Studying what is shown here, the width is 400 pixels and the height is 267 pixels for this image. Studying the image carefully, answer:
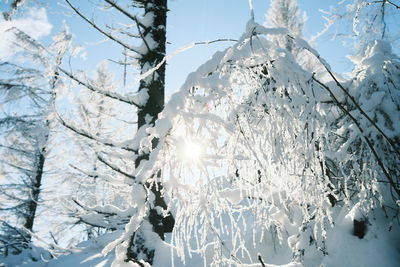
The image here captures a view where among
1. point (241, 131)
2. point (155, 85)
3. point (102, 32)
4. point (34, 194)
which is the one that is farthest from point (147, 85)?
point (34, 194)

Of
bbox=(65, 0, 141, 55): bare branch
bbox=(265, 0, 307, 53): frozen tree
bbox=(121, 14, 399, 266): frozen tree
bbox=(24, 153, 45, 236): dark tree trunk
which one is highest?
bbox=(265, 0, 307, 53): frozen tree

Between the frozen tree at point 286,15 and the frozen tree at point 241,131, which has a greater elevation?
the frozen tree at point 286,15

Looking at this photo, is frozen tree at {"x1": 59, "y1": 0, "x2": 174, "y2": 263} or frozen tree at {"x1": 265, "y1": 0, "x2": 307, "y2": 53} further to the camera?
frozen tree at {"x1": 265, "y1": 0, "x2": 307, "y2": 53}

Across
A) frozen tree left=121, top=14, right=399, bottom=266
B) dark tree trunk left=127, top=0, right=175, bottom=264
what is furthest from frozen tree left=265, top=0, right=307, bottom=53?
frozen tree left=121, top=14, right=399, bottom=266

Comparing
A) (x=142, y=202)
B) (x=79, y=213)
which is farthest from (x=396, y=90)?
(x=79, y=213)

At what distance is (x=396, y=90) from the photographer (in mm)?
2199

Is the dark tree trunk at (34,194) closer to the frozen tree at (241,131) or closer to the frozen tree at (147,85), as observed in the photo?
the frozen tree at (147,85)

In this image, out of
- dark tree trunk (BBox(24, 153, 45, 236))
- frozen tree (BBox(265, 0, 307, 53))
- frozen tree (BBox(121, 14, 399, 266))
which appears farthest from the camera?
frozen tree (BBox(265, 0, 307, 53))

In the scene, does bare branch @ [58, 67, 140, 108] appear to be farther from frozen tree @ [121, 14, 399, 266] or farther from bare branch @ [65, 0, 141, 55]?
frozen tree @ [121, 14, 399, 266]

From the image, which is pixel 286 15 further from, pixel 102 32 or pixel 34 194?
pixel 34 194

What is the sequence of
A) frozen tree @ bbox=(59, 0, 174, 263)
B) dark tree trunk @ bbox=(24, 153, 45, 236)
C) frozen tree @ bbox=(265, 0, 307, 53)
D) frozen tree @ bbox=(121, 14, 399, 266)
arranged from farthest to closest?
frozen tree @ bbox=(265, 0, 307, 53)
dark tree trunk @ bbox=(24, 153, 45, 236)
frozen tree @ bbox=(59, 0, 174, 263)
frozen tree @ bbox=(121, 14, 399, 266)

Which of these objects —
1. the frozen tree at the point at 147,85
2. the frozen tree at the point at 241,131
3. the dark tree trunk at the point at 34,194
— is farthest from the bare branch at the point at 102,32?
the dark tree trunk at the point at 34,194

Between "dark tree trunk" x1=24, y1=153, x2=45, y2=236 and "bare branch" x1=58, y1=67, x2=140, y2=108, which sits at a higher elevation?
"bare branch" x1=58, y1=67, x2=140, y2=108

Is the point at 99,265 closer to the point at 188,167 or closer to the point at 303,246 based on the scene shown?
the point at 303,246
